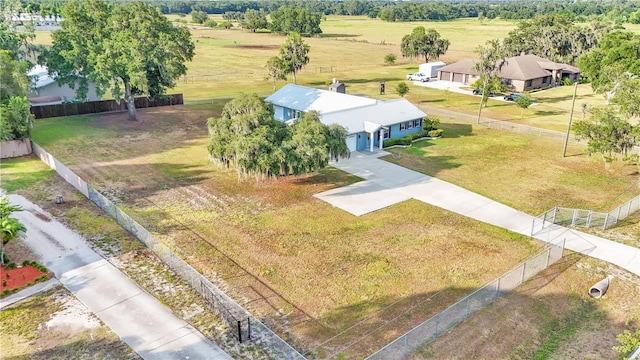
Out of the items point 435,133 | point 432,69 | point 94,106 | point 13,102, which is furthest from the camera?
point 432,69

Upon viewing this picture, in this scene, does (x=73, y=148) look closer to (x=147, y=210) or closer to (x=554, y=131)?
(x=147, y=210)

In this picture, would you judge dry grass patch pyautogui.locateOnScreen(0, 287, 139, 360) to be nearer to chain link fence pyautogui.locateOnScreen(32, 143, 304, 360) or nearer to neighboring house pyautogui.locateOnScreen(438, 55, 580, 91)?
chain link fence pyautogui.locateOnScreen(32, 143, 304, 360)

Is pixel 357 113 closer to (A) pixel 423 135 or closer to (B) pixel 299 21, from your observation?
(A) pixel 423 135

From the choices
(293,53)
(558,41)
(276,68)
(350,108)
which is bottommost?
(350,108)

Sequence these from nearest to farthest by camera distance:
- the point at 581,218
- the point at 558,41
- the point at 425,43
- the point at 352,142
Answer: the point at 581,218, the point at 352,142, the point at 558,41, the point at 425,43

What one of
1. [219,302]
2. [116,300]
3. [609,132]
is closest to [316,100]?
[609,132]

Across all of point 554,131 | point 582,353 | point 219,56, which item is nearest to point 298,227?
point 582,353
